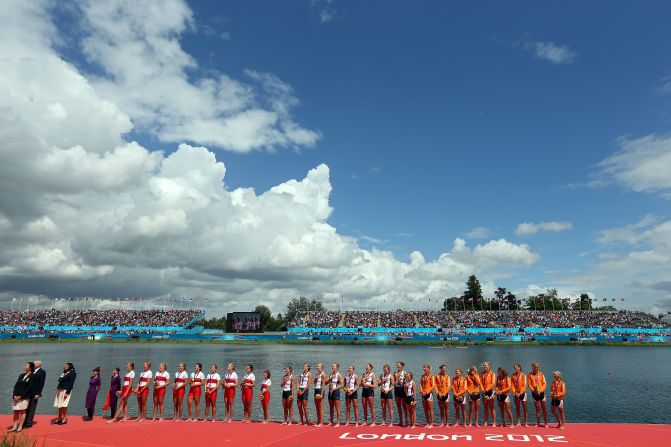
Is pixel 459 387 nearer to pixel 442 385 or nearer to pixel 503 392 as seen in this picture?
pixel 442 385

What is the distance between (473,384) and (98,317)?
138m

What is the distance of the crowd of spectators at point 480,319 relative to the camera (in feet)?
367

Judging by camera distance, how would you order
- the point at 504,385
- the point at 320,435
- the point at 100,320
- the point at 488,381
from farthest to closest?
the point at 100,320 < the point at 488,381 < the point at 504,385 < the point at 320,435

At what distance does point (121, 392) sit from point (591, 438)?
17099 mm

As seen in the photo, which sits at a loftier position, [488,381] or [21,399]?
[488,381]

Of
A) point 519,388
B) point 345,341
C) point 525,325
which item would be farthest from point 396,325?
point 519,388

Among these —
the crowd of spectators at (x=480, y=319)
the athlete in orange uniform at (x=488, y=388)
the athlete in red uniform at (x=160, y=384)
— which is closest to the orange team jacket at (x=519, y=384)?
the athlete in orange uniform at (x=488, y=388)

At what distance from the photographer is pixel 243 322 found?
117m

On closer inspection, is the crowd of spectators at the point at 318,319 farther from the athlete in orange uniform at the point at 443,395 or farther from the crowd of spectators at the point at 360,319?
the athlete in orange uniform at the point at 443,395

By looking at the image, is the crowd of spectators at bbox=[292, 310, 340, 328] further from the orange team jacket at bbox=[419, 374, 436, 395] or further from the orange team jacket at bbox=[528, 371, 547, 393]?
Result: the orange team jacket at bbox=[528, 371, 547, 393]

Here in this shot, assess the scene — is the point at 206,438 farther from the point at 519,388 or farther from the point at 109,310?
the point at 109,310

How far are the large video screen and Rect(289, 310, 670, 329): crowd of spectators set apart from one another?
40.8 feet

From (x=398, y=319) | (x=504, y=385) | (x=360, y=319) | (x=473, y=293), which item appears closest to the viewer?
(x=504, y=385)

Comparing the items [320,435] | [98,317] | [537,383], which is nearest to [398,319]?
[98,317]
